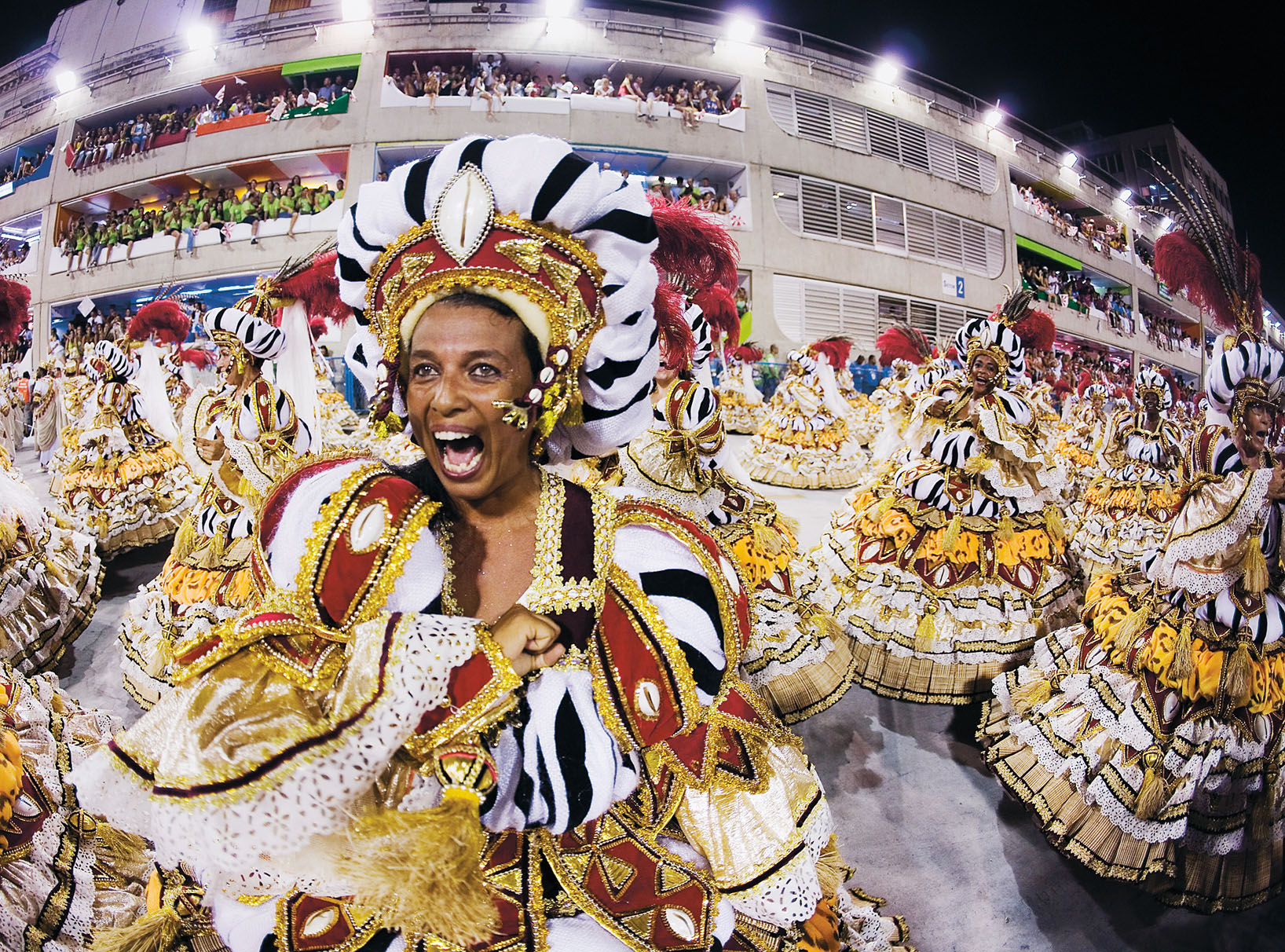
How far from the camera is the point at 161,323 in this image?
4426 millimetres

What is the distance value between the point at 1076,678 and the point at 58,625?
4583 mm

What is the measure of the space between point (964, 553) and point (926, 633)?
508 millimetres

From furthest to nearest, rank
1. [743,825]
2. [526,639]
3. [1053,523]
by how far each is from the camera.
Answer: [1053,523], [743,825], [526,639]

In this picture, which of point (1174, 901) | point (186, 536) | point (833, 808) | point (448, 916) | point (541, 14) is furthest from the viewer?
point (541, 14)

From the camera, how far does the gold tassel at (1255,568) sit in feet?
6.88

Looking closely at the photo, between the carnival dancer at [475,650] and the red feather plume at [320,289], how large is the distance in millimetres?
601

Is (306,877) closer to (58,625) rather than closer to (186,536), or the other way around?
(186,536)

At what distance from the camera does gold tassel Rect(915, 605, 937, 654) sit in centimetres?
328

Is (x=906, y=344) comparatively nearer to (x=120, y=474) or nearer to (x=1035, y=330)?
(x=1035, y=330)

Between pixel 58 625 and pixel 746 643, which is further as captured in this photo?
pixel 58 625

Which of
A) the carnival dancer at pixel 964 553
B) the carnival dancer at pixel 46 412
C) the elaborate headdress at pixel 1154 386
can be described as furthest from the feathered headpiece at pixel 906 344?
the carnival dancer at pixel 46 412

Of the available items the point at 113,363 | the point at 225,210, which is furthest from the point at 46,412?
the point at 225,210

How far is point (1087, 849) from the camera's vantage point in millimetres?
2182

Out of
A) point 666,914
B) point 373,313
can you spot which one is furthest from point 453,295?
point 666,914
